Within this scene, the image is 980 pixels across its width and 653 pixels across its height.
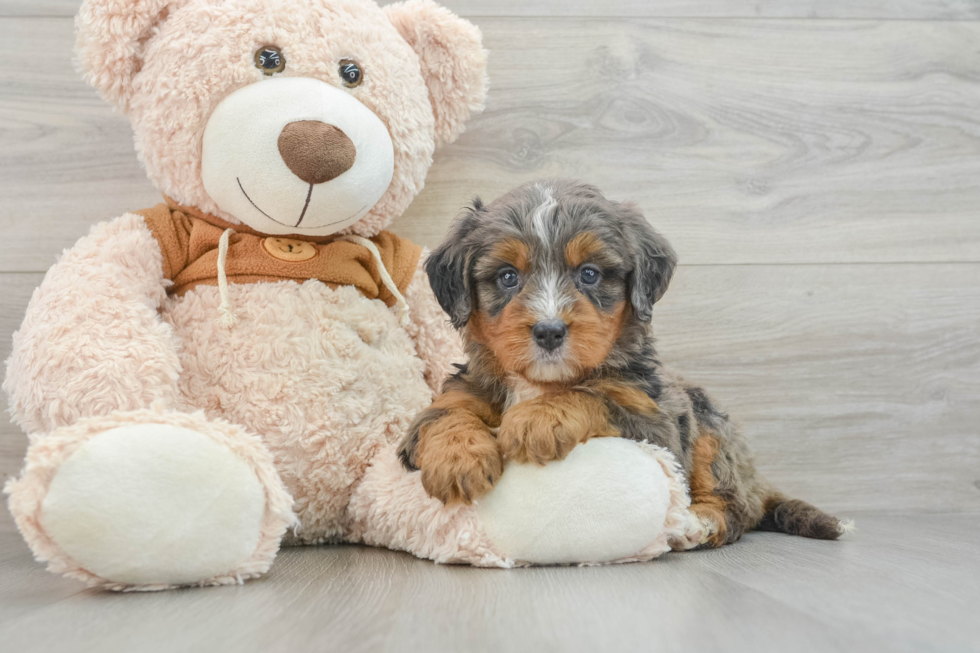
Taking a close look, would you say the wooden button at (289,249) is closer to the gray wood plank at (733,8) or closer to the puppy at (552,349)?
the puppy at (552,349)

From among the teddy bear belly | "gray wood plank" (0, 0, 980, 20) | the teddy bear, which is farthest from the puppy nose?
"gray wood plank" (0, 0, 980, 20)

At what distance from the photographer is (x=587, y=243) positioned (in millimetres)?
1604

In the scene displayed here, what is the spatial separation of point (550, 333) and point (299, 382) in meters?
0.66

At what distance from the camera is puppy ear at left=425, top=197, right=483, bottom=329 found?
1710 mm

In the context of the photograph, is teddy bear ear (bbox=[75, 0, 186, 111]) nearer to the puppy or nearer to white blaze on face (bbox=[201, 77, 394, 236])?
white blaze on face (bbox=[201, 77, 394, 236])

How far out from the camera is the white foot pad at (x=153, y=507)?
4.14ft

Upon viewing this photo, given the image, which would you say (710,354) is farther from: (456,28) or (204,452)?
(204,452)

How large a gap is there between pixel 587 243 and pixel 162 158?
106cm

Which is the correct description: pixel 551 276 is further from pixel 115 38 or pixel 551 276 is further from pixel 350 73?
pixel 115 38

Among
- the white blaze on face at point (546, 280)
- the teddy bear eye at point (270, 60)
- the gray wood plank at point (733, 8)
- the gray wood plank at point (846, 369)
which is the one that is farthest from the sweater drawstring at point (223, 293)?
the gray wood plank at point (846, 369)

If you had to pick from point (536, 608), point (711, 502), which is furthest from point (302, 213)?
point (711, 502)

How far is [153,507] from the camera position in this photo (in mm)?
1292

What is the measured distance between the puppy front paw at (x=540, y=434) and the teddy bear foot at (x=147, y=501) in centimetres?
46

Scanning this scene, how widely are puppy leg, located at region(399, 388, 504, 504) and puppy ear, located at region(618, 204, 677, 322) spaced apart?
1.41 ft
